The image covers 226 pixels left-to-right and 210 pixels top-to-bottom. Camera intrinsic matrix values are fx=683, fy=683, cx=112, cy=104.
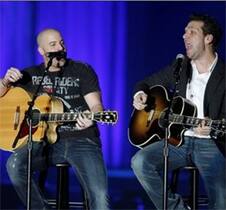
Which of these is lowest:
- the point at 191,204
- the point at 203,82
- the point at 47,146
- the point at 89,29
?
the point at 191,204

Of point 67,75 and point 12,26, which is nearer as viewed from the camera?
point 67,75

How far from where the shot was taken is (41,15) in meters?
6.39

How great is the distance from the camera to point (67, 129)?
4.21 m

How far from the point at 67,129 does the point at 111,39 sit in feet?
7.90

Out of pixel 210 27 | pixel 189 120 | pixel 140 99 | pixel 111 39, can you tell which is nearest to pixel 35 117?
pixel 140 99

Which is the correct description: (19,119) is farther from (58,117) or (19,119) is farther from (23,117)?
(58,117)

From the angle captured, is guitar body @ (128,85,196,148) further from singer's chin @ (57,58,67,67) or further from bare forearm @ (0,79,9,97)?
bare forearm @ (0,79,9,97)

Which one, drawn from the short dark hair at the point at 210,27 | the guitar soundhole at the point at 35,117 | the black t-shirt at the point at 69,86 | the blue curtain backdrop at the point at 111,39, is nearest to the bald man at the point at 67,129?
the black t-shirt at the point at 69,86

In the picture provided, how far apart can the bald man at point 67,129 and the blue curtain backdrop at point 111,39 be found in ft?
6.61

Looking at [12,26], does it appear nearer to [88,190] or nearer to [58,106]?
[58,106]

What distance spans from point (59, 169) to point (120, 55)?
2554 millimetres

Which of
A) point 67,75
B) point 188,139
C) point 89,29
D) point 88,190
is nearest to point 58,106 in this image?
point 67,75

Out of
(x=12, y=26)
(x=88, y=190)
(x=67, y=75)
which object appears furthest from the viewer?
(x=12, y=26)

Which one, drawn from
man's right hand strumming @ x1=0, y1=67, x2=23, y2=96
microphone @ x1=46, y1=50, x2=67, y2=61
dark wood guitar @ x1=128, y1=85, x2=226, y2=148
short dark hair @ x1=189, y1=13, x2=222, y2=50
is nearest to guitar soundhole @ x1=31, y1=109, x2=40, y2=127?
man's right hand strumming @ x1=0, y1=67, x2=23, y2=96
